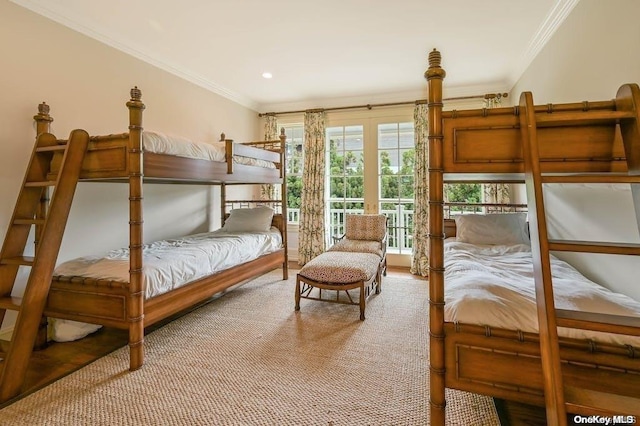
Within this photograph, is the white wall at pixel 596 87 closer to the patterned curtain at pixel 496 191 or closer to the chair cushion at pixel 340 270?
the patterned curtain at pixel 496 191

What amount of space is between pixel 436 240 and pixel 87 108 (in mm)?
3402

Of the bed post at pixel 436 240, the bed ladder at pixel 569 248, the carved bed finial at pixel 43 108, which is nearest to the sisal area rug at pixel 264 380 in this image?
the bed post at pixel 436 240

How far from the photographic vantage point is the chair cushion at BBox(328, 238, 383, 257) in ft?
12.3

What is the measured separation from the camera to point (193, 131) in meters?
4.25

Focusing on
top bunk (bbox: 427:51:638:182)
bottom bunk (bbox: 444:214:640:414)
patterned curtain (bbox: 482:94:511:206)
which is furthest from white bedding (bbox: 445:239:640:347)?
patterned curtain (bbox: 482:94:511:206)

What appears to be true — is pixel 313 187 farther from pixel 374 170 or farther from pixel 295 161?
pixel 374 170

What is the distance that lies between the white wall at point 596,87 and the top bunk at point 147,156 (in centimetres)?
307

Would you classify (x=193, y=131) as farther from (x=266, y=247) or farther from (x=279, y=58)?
(x=266, y=247)

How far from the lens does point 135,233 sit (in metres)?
2.12

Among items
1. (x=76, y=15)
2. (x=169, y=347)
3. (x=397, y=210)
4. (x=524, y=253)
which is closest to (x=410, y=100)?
(x=397, y=210)

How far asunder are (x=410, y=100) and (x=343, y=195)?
A: 1836 mm

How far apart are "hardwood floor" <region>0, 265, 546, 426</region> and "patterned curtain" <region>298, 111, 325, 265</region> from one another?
2632 mm

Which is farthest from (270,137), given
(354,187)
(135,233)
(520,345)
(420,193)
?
(520,345)

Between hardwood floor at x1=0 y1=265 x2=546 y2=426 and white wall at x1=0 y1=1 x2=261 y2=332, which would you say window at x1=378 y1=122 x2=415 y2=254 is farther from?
hardwood floor at x1=0 y1=265 x2=546 y2=426
